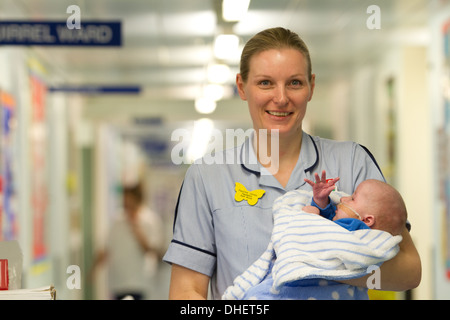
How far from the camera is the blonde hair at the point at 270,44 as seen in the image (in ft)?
4.11

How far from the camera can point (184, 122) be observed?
4637 mm

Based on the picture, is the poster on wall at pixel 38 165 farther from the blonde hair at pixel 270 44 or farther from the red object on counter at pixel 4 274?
the blonde hair at pixel 270 44

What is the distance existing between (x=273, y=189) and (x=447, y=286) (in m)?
2.89

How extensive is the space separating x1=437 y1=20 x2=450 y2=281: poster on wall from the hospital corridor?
12 mm

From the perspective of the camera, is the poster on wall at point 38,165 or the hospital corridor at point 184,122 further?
the poster on wall at point 38,165

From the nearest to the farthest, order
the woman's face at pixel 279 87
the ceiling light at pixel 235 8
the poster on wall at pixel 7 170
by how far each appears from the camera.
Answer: the woman's face at pixel 279 87
the ceiling light at pixel 235 8
the poster on wall at pixel 7 170

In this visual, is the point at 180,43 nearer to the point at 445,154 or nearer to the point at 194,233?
the point at 445,154

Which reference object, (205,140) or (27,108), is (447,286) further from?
(27,108)

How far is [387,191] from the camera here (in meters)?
1.21

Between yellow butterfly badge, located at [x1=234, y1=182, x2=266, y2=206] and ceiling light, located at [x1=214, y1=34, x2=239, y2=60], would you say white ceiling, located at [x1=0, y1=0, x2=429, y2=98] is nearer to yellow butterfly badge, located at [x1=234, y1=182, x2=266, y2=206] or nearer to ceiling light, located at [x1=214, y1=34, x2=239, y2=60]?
ceiling light, located at [x1=214, y1=34, x2=239, y2=60]

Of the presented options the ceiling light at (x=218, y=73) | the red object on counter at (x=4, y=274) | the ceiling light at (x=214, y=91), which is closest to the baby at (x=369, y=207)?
the red object on counter at (x=4, y=274)

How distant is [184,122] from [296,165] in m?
3.35

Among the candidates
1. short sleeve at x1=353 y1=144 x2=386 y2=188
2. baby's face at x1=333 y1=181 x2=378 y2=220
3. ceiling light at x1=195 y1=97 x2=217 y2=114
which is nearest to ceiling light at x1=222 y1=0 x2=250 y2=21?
short sleeve at x1=353 y1=144 x2=386 y2=188

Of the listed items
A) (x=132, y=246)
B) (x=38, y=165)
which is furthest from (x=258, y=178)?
(x=38, y=165)
